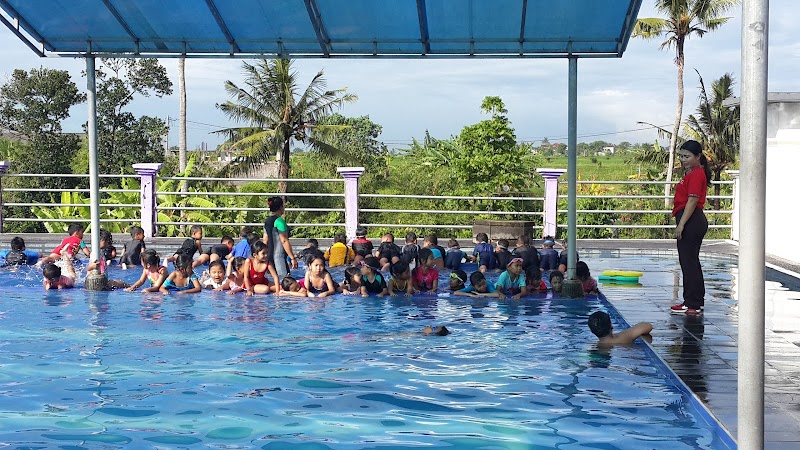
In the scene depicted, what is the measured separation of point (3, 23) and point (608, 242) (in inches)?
515

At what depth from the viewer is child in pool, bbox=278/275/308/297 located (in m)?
12.6

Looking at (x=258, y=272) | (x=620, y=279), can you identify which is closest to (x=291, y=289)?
(x=258, y=272)

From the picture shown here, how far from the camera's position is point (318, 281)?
41.4 feet

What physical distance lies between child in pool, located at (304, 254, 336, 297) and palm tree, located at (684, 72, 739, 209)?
2939 centimetres

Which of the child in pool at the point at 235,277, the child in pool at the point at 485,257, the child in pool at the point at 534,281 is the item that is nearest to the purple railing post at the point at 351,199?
the child in pool at the point at 485,257

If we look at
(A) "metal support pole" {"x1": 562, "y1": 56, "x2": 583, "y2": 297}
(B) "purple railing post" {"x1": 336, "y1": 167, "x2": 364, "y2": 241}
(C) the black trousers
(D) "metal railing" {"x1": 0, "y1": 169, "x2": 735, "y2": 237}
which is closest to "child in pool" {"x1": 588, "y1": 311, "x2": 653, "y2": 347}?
(C) the black trousers

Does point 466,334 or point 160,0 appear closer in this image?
point 466,334

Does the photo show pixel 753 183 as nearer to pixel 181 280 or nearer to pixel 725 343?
pixel 725 343

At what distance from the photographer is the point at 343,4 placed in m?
11.0

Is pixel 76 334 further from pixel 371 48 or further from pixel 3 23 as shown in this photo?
pixel 371 48

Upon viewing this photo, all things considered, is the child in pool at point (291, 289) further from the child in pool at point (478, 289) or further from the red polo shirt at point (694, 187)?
the red polo shirt at point (694, 187)

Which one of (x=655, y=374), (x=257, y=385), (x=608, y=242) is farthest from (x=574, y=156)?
(x=608, y=242)

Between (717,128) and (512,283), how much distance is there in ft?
102

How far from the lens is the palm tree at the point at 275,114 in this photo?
30719 millimetres
